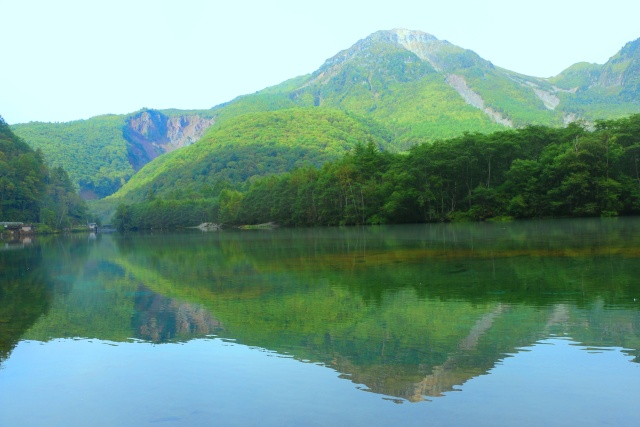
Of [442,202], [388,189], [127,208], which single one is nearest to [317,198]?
[388,189]

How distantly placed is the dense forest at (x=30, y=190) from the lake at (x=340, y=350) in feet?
Answer: 365

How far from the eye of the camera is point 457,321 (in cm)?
1184

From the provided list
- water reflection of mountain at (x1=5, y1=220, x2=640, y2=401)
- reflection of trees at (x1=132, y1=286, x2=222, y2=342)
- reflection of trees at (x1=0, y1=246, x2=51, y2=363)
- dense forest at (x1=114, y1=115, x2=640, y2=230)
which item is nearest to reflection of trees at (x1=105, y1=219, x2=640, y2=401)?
water reflection of mountain at (x1=5, y1=220, x2=640, y2=401)

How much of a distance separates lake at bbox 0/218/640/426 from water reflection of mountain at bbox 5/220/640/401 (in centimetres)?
5

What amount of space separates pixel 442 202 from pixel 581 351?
6959 cm

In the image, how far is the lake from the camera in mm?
7352

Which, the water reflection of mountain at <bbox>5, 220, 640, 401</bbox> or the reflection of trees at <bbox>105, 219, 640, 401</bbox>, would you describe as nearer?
the reflection of trees at <bbox>105, 219, 640, 401</bbox>

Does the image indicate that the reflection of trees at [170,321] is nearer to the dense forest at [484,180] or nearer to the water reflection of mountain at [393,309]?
the water reflection of mountain at [393,309]

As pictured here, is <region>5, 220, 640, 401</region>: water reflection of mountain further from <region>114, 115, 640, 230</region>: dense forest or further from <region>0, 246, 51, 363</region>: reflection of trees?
<region>114, 115, 640, 230</region>: dense forest

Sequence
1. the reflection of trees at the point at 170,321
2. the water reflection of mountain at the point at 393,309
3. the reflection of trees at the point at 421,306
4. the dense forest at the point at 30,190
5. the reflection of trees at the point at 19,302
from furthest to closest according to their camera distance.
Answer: the dense forest at the point at 30,190
the reflection of trees at the point at 19,302
the reflection of trees at the point at 170,321
the water reflection of mountain at the point at 393,309
the reflection of trees at the point at 421,306

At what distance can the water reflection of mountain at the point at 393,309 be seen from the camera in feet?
31.4

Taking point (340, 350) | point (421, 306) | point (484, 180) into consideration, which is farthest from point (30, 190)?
point (340, 350)

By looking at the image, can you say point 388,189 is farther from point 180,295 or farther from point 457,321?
point 457,321

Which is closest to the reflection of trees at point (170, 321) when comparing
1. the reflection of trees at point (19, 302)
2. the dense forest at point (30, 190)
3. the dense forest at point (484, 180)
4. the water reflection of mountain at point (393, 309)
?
the water reflection of mountain at point (393, 309)
